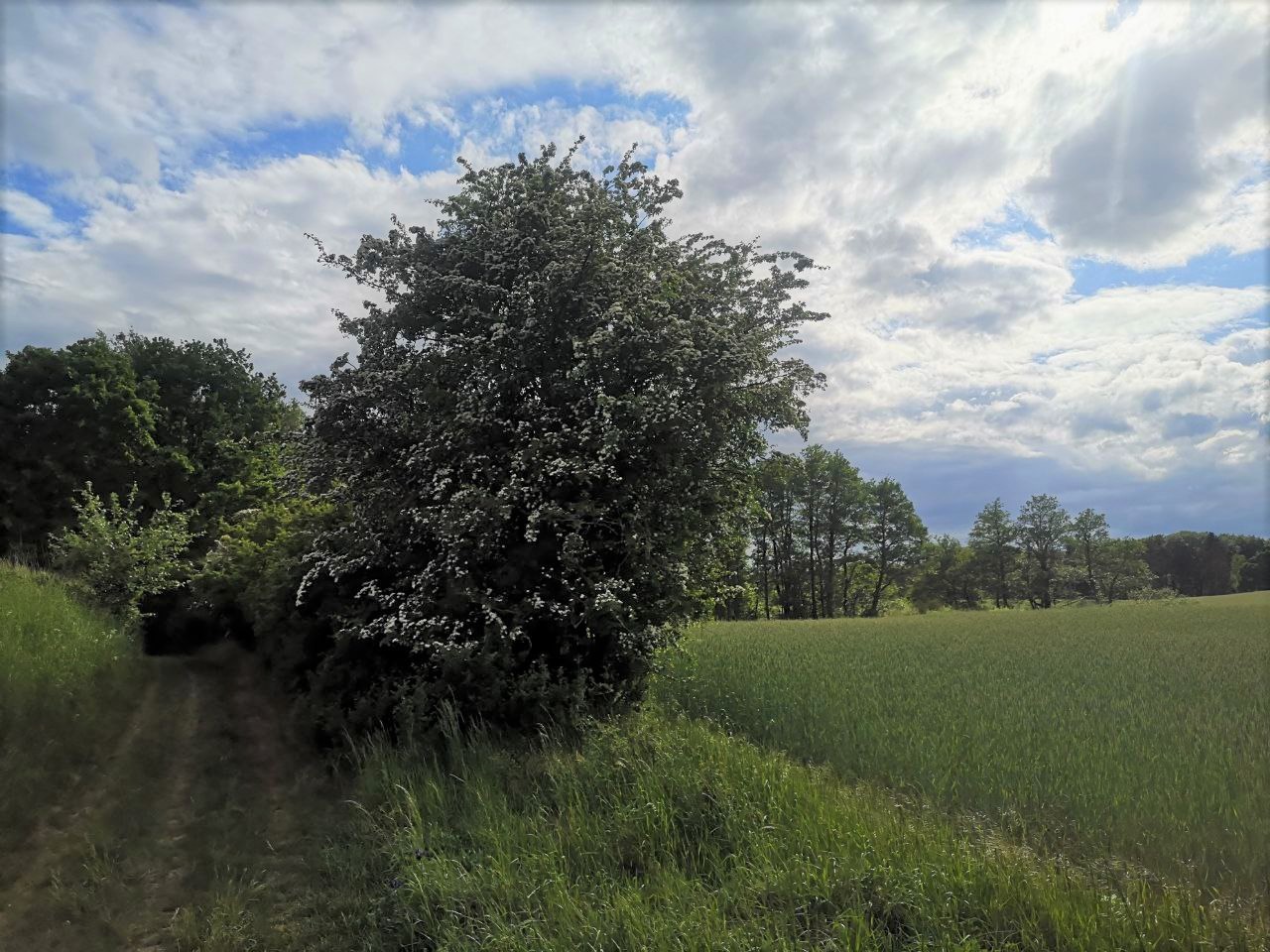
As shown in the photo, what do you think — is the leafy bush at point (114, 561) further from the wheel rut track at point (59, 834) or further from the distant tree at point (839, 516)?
the distant tree at point (839, 516)

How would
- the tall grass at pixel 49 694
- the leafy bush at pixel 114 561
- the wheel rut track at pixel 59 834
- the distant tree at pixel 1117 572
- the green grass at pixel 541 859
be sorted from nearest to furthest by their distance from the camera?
1. the green grass at pixel 541 859
2. the wheel rut track at pixel 59 834
3. the tall grass at pixel 49 694
4. the leafy bush at pixel 114 561
5. the distant tree at pixel 1117 572

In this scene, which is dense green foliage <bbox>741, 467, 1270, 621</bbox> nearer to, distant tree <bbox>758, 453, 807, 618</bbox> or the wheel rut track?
distant tree <bbox>758, 453, 807, 618</bbox>

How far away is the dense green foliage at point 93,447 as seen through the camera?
89.7 ft

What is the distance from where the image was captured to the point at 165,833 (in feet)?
23.0

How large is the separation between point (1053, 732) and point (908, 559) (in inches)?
2210

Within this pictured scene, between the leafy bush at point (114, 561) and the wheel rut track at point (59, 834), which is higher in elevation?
the leafy bush at point (114, 561)

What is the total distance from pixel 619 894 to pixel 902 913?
1.65 m

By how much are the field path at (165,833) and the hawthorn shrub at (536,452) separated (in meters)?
1.34

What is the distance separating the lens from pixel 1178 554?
88562 millimetres

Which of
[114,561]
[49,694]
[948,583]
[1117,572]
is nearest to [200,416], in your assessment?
[114,561]

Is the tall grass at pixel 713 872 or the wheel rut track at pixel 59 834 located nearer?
the tall grass at pixel 713 872

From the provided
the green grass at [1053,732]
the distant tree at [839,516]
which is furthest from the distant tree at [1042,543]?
the green grass at [1053,732]

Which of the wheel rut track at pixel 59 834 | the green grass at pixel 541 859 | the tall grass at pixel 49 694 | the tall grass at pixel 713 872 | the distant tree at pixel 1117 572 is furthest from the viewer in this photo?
the distant tree at pixel 1117 572

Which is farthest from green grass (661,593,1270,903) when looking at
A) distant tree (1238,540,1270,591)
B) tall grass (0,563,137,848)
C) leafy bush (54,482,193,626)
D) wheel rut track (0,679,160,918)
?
distant tree (1238,540,1270,591)
